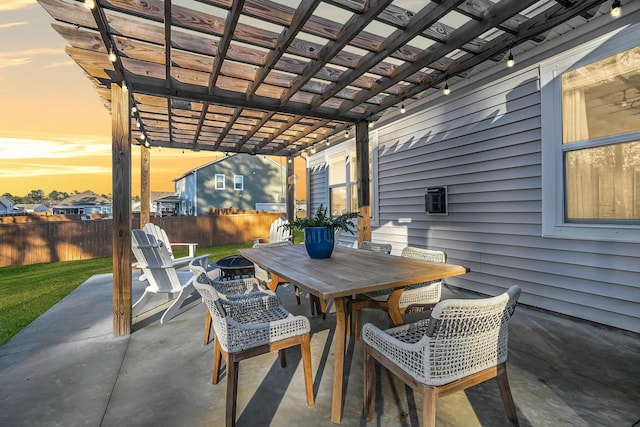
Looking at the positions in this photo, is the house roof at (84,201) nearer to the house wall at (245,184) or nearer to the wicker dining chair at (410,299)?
the house wall at (245,184)

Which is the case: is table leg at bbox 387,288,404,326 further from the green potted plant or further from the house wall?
the house wall

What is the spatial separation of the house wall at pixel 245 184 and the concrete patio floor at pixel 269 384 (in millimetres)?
13988

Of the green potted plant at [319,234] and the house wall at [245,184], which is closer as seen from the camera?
the green potted plant at [319,234]

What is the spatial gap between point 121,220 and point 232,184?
48.3 feet

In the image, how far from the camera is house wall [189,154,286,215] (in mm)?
16141

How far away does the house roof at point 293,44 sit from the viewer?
2.11m

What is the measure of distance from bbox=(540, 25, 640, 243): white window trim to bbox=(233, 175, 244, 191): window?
630 inches

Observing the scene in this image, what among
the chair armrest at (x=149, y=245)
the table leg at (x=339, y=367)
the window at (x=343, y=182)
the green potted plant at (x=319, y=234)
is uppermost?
the window at (x=343, y=182)

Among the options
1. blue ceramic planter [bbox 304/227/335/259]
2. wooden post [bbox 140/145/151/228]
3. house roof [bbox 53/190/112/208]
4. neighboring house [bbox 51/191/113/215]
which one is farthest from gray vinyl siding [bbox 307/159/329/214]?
house roof [bbox 53/190/112/208]

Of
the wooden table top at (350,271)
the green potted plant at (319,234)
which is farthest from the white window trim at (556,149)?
the green potted plant at (319,234)

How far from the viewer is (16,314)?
3.44 metres

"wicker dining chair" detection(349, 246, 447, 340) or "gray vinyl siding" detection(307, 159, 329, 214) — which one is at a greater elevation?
"gray vinyl siding" detection(307, 159, 329, 214)

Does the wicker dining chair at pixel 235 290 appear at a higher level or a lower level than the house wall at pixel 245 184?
lower

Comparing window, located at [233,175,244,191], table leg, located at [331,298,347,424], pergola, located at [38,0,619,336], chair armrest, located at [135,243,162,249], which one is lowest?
table leg, located at [331,298,347,424]
